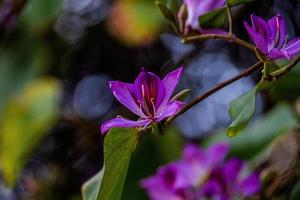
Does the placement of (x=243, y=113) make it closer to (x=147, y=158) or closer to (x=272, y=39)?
(x=272, y=39)

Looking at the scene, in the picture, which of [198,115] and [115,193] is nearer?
[115,193]

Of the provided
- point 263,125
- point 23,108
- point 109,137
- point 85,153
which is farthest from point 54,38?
point 109,137

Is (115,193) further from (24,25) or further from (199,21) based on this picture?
(24,25)

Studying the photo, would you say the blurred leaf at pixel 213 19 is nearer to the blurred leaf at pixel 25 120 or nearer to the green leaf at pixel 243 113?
the green leaf at pixel 243 113

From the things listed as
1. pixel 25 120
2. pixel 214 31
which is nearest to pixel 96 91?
pixel 25 120

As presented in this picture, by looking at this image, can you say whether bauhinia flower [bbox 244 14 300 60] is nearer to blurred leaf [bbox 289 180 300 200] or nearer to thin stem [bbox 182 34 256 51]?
thin stem [bbox 182 34 256 51]

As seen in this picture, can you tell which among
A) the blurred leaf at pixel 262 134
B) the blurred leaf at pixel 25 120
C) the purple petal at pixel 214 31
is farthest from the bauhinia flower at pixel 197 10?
the blurred leaf at pixel 25 120
